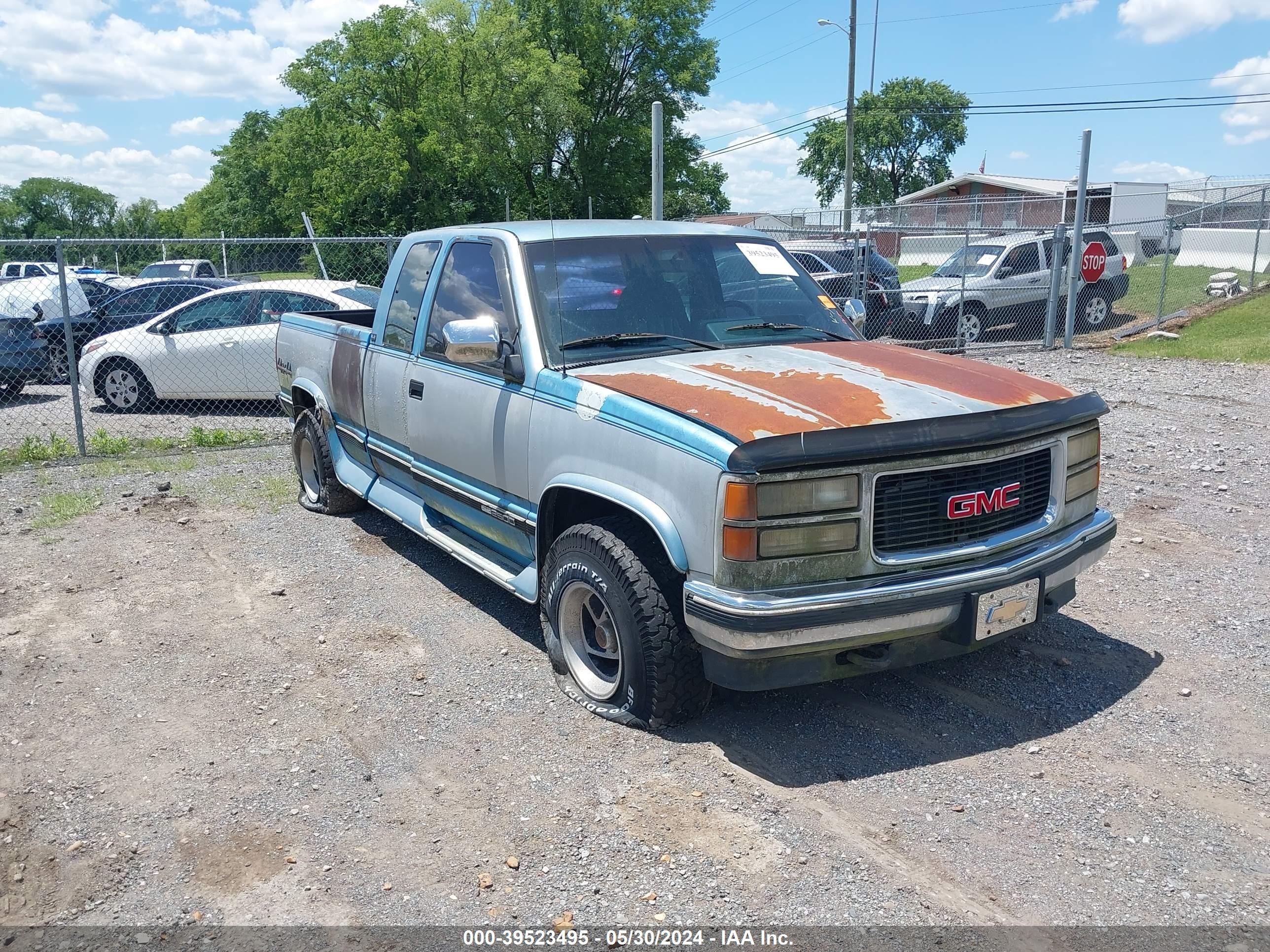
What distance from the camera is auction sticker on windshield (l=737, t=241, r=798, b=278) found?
5336mm

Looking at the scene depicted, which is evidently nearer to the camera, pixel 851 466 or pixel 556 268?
pixel 851 466

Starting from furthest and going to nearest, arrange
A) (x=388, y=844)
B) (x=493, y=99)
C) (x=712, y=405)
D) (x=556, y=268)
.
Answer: (x=493, y=99)
(x=556, y=268)
(x=712, y=405)
(x=388, y=844)

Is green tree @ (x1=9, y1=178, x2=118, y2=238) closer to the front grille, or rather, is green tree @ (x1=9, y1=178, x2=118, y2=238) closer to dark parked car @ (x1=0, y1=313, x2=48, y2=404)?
→ dark parked car @ (x1=0, y1=313, x2=48, y2=404)

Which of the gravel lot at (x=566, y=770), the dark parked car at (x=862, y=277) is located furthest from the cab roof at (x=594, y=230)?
the dark parked car at (x=862, y=277)

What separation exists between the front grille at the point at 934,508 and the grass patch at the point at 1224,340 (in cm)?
1162

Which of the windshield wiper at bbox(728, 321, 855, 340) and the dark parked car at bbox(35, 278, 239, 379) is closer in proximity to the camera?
the windshield wiper at bbox(728, 321, 855, 340)

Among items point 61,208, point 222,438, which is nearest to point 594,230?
point 222,438

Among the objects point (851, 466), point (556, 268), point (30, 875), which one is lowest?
point (30, 875)

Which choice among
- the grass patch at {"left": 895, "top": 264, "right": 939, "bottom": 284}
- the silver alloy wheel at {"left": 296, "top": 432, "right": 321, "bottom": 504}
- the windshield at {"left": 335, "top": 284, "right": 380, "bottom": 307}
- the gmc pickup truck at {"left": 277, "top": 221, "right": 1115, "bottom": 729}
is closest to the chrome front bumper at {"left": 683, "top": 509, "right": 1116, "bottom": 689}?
the gmc pickup truck at {"left": 277, "top": 221, "right": 1115, "bottom": 729}

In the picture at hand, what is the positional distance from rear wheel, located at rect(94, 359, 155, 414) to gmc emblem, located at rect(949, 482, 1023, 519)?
11.0 meters

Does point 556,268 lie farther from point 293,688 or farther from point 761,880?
point 761,880

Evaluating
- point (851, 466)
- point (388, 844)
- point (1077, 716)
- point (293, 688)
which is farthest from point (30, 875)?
point (1077, 716)

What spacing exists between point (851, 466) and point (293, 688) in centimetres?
275

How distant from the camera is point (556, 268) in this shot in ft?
15.8
